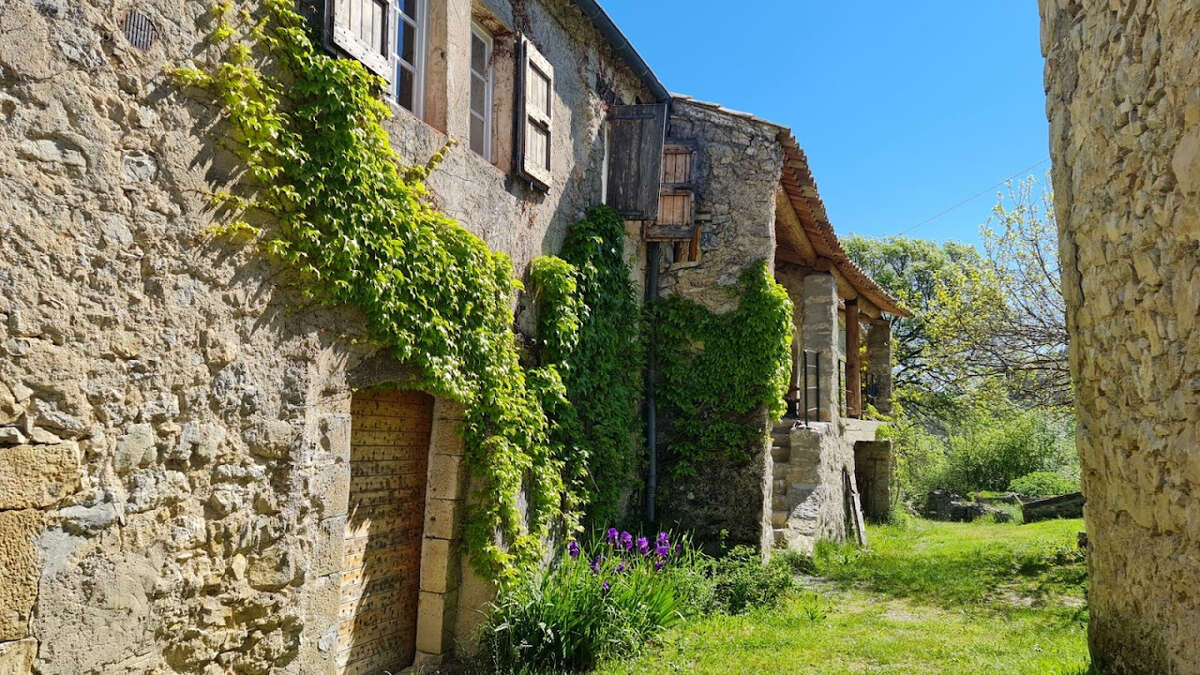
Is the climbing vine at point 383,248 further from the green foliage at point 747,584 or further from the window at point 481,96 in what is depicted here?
the green foliage at point 747,584

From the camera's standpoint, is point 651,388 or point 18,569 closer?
point 18,569

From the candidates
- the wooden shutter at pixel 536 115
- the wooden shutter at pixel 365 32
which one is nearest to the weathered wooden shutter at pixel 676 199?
the wooden shutter at pixel 536 115

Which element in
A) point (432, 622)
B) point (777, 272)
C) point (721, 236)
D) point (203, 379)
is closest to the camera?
point (203, 379)

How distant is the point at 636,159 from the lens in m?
8.52

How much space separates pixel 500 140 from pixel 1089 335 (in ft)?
14.4

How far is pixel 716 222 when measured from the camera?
931 centimetres

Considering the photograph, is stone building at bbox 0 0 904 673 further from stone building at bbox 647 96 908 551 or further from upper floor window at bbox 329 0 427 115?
stone building at bbox 647 96 908 551

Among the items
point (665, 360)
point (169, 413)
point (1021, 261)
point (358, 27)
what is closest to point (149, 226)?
point (169, 413)

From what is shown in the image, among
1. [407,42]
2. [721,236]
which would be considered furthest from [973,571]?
[407,42]

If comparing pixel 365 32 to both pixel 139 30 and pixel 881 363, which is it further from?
pixel 881 363

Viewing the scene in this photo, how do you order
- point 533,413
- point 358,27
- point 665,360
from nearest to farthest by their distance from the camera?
point 358,27, point 533,413, point 665,360

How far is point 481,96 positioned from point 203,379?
359 centimetres

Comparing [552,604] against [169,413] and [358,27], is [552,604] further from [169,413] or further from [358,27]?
[358,27]

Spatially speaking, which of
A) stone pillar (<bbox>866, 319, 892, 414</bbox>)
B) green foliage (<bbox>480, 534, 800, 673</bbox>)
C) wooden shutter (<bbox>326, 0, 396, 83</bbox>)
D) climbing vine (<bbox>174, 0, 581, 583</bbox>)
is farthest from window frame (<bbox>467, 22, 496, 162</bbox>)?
stone pillar (<bbox>866, 319, 892, 414</bbox>)
